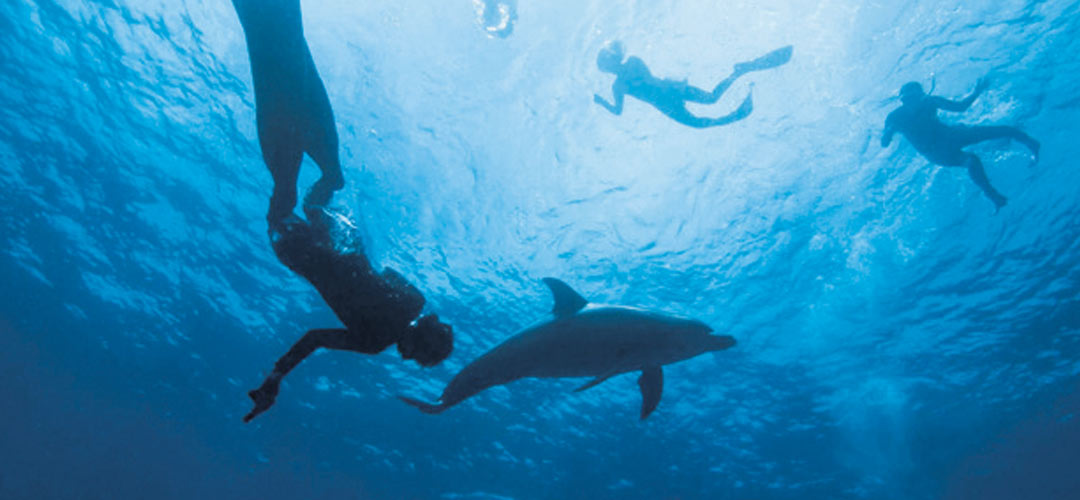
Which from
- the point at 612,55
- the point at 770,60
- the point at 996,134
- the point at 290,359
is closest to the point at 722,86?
the point at 770,60

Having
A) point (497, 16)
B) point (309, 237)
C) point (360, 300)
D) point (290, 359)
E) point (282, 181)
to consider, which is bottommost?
point (290, 359)

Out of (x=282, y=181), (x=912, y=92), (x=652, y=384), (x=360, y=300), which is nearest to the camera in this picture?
(x=360, y=300)

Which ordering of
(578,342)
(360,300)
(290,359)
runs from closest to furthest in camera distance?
(290,359), (360,300), (578,342)

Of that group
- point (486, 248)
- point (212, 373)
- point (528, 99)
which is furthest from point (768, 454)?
point (212, 373)

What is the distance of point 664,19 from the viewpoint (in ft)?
26.8

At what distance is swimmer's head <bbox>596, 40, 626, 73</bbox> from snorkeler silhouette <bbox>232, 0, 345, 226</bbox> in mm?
5536

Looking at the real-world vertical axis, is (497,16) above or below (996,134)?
below

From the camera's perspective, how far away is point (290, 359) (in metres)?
2.96

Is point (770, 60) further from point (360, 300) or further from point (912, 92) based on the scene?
point (360, 300)

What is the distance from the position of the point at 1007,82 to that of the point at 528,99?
28.1 feet

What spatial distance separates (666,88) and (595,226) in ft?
12.2

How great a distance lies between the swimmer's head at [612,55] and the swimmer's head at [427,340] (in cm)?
639

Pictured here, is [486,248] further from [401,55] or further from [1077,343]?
[1077,343]

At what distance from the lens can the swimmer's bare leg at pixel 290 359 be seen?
282 centimetres
